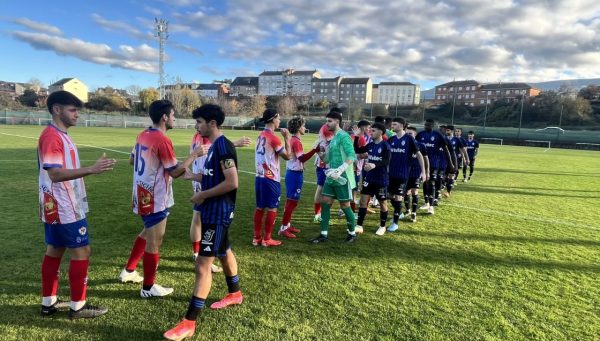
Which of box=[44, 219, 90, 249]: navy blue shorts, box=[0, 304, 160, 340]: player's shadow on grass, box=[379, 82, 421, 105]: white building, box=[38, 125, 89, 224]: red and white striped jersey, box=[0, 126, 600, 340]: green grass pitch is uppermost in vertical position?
box=[379, 82, 421, 105]: white building

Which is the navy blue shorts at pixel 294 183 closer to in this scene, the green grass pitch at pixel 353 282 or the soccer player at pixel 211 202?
the green grass pitch at pixel 353 282

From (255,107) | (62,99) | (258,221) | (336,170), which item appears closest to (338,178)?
(336,170)

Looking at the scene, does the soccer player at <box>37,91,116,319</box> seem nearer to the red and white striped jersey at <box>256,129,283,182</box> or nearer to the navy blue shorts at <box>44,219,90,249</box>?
the navy blue shorts at <box>44,219,90,249</box>

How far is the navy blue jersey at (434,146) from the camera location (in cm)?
909

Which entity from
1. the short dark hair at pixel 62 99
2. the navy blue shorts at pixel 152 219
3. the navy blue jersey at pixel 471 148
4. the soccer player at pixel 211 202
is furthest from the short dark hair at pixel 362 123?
the navy blue jersey at pixel 471 148

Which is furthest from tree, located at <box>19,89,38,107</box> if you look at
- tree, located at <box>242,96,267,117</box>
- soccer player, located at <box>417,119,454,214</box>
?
soccer player, located at <box>417,119,454,214</box>

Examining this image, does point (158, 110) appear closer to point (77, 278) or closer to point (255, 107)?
point (77, 278)

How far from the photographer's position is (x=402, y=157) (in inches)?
287

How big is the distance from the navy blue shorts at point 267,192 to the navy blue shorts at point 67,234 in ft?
9.17

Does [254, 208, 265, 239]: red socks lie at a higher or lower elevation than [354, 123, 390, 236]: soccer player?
lower

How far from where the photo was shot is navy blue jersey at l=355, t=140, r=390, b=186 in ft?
21.8

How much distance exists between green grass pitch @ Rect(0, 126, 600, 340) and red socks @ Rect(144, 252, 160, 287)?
0.80ft

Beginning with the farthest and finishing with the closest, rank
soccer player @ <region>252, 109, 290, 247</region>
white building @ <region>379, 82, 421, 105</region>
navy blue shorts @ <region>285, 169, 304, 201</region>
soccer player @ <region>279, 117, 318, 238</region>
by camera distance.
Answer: white building @ <region>379, 82, 421, 105</region> → navy blue shorts @ <region>285, 169, 304, 201</region> → soccer player @ <region>279, 117, 318, 238</region> → soccer player @ <region>252, 109, 290, 247</region>

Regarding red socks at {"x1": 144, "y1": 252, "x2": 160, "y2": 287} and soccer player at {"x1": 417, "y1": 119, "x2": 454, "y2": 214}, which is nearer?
red socks at {"x1": 144, "y1": 252, "x2": 160, "y2": 287}
